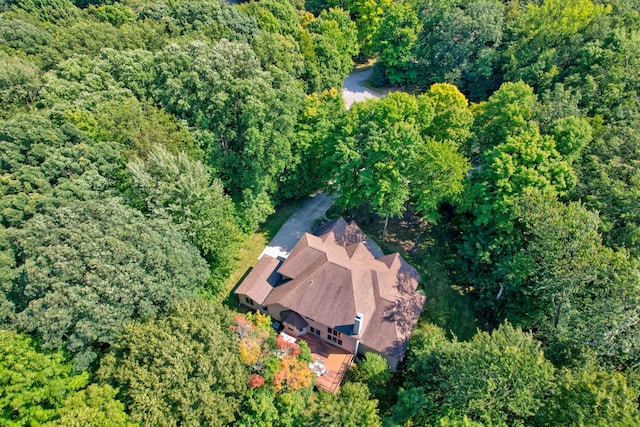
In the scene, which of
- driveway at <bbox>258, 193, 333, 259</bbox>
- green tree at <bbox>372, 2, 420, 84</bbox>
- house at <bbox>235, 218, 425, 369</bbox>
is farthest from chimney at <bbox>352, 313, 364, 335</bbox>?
green tree at <bbox>372, 2, 420, 84</bbox>

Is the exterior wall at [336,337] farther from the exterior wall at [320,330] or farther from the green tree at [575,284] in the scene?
the green tree at [575,284]

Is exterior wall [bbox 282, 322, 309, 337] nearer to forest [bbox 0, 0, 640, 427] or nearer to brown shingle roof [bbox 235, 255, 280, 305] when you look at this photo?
brown shingle roof [bbox 235, 255, 280, 305]

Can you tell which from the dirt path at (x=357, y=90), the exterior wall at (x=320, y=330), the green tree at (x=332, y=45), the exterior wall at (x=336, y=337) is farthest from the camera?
the dirt path at (x=357, y=90)

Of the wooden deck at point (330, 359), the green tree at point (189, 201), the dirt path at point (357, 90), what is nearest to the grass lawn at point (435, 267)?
the wooden deck at point (330, 359)

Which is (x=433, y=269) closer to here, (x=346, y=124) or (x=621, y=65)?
(x=346, y=124)

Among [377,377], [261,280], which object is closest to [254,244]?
[261,280]
